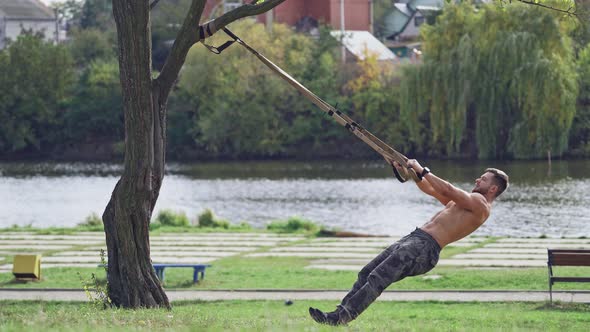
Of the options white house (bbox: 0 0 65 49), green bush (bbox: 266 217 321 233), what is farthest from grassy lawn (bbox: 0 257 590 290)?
white house (bbox: 0 0 65 49)

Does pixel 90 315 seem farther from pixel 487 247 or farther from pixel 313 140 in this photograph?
pixel 313 140

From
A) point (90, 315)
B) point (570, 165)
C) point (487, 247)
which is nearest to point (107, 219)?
point (90, 315)

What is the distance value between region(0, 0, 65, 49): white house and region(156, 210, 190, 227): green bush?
71644 millimetres

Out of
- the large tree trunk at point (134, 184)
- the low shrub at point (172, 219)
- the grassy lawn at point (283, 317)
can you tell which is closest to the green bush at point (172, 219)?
the low shrub at point (172, 219)

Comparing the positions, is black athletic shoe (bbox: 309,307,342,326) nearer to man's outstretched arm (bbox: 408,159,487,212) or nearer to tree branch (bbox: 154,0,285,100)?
man's outstretched arm (bbox: 408,159,487,212)

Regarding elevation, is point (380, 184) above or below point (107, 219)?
below

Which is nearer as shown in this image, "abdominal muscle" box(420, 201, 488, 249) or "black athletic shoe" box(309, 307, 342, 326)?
"black athletic shoe" box(309, 307, 342, 326)

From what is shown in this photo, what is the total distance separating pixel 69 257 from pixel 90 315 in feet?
41.5

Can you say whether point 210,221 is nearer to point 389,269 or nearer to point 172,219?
point 172,219

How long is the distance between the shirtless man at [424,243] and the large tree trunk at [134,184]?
13.7 ft

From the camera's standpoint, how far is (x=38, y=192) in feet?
159

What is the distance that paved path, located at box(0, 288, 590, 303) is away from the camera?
54.3ft

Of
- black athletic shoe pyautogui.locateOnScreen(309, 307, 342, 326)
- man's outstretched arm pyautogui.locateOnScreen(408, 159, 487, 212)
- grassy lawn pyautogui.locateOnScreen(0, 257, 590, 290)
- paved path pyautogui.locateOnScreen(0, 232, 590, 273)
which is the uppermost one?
man's outstretched arm pyautogui.locateOnScreen(408, 159, 487, 212)

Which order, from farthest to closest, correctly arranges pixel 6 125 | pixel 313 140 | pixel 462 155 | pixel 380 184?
1. pixel 6 125
2. pixel 313 140
3. pixel 462 155
4. pixel 380 184
